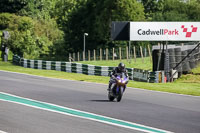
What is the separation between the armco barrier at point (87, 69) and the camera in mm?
34531

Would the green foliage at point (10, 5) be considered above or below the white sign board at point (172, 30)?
above

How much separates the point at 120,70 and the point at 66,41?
222 feet

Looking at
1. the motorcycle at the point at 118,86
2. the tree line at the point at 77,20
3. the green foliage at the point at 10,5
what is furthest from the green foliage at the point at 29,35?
the motorcycle at the point at 118,86

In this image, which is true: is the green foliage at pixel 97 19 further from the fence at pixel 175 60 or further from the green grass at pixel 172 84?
the fence at pixel 175 60

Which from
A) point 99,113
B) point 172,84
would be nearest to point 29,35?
point 172,84

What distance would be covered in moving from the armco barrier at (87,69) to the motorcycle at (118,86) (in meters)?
15.1

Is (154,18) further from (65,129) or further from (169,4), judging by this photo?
(65,129)

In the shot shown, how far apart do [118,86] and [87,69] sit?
2378 cm

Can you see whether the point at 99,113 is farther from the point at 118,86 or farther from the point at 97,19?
the point at 97,19

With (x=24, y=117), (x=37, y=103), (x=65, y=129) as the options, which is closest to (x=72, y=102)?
(x=37, y=103)

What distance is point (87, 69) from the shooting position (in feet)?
139

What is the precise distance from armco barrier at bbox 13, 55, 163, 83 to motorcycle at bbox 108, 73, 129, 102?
15.1 m

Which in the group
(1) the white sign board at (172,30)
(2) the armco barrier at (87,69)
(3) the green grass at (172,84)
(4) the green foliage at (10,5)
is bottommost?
(3) the green grass at (172,84)

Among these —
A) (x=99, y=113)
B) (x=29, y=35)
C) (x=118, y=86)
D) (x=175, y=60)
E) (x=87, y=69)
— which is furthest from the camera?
(x=29, y=35)
